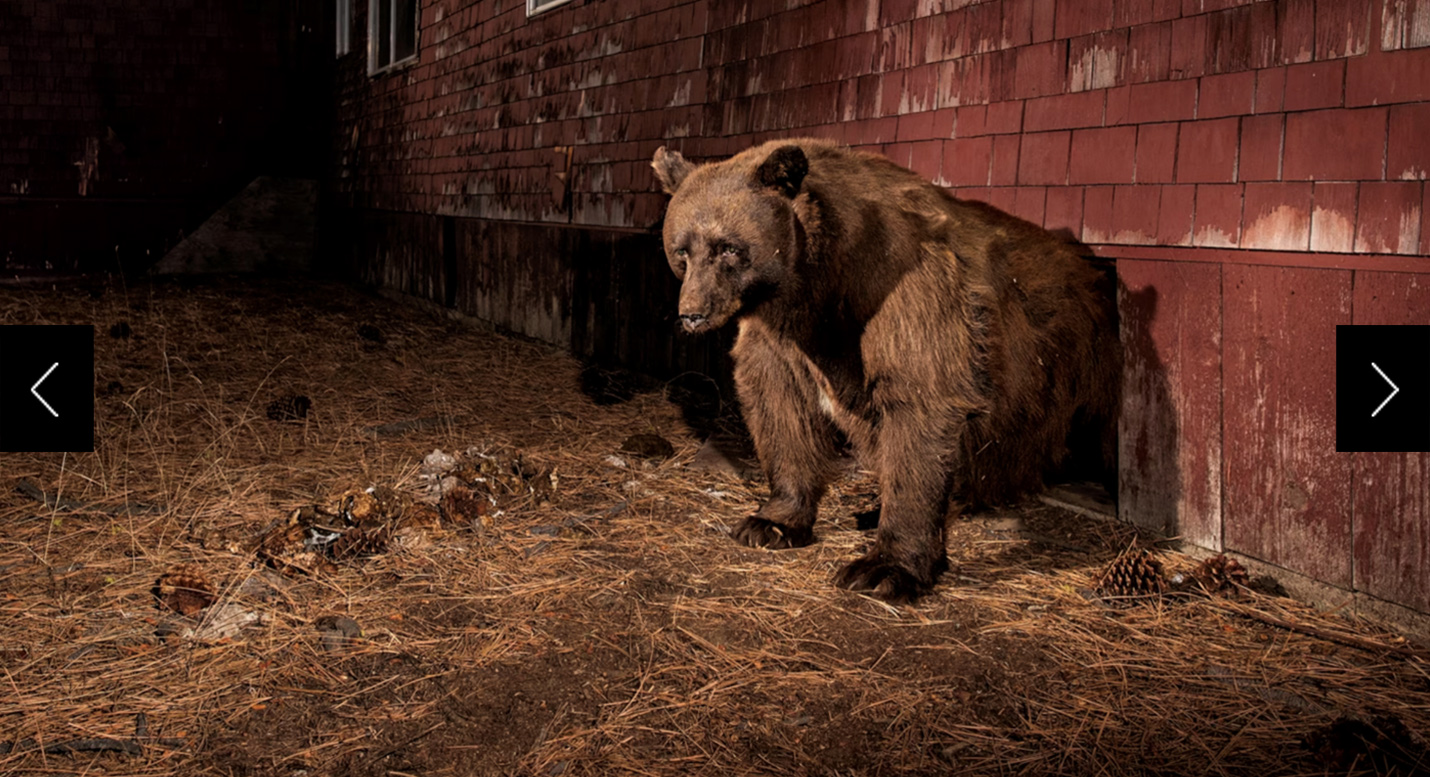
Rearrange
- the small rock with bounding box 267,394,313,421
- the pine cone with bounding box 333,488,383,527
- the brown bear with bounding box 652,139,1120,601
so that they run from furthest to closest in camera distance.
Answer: the small rock with bounding box 267,394,313,421, the pine cone with bounding box 333,488,383,527, the brown bear with bounding box 652,139,1120,601

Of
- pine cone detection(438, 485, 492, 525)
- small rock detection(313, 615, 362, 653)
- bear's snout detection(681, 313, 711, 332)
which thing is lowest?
small rock detection(313, 615, 362, 653)

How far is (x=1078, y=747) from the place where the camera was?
2.74m

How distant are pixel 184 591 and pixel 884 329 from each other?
2.48m

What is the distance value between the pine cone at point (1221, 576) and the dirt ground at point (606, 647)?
92 mm

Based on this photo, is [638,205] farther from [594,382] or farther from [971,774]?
[971,774]

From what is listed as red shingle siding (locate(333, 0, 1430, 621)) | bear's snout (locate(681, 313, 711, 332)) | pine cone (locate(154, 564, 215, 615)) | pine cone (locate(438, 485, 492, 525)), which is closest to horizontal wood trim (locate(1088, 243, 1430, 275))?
red shingle siding (locate(333, 0, 1430, 621))

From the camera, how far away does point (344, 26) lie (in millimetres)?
15414

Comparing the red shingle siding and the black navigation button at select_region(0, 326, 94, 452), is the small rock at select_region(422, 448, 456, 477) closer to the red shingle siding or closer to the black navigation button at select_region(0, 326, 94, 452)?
the black navigation button at select_region(0, 326, 94, 452)

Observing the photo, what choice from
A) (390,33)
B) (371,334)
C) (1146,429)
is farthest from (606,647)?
(390,33)

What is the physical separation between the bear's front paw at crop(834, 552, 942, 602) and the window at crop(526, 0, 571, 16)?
6648mm

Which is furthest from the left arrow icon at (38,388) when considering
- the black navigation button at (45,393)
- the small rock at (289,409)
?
the small rock at (289,409)

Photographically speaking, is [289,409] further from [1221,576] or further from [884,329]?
[1221,576]

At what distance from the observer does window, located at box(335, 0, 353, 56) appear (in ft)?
50.0

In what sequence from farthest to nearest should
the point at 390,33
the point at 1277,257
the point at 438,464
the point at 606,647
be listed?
the point at 390,33 → the point at 438,464 → the point at 1277,257 → the point at 606,647
